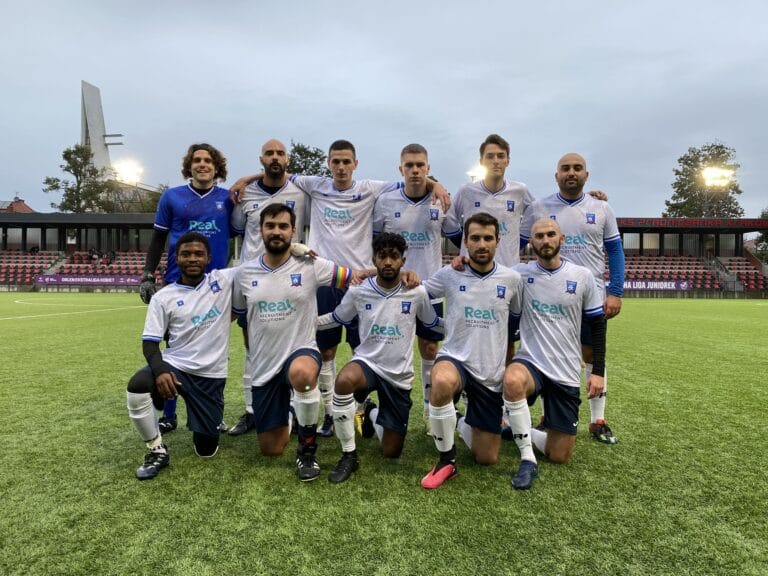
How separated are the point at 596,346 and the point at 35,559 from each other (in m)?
3.52

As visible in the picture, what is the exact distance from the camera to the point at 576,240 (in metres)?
3.98

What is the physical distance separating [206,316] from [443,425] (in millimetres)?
1880

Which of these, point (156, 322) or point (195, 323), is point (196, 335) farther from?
point (156, 322)

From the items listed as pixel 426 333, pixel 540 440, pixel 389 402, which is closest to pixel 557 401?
pixel 540 440

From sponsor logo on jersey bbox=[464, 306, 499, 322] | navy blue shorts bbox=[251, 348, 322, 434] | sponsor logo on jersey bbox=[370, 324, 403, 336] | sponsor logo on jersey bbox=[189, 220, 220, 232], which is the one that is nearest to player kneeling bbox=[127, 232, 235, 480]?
navy blue shorts bbox=[251, 348, 322, 434]

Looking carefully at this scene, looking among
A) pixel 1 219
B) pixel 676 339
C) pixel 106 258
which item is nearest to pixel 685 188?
pixel 676 339

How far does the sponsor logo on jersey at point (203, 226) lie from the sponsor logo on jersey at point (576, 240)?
10.1 ft

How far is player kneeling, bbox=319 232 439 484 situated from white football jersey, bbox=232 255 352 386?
1.21 feet

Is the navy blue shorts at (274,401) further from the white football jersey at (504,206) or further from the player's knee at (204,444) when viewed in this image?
the white football jersey at (504,206)

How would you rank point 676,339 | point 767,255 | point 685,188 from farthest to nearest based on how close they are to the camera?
1. point 685,188
2. point 767,255
3. point 676,339

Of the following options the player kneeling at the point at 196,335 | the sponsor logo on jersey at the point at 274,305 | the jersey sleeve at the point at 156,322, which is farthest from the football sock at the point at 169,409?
the sponsor logo on jersey at the point at 274,305

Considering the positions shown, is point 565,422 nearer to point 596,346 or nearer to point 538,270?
point 596,346

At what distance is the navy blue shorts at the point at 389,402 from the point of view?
3.31m

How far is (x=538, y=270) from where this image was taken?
3453 millimetres
